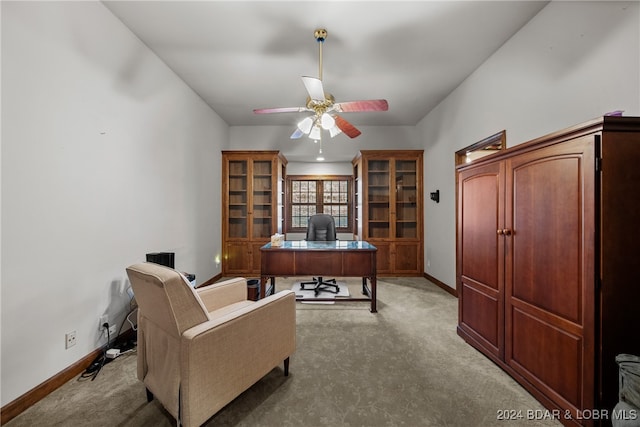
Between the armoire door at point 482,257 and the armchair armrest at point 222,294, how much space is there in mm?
2074

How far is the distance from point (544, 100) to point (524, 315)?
185 centimetres

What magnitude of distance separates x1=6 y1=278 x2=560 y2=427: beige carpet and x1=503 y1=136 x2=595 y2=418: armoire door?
29 centimetres

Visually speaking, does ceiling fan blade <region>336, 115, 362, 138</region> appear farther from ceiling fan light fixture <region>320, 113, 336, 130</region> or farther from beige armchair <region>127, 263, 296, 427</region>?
beige armchair <region>127, 263, 296, 427</region>

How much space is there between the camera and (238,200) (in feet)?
16.0

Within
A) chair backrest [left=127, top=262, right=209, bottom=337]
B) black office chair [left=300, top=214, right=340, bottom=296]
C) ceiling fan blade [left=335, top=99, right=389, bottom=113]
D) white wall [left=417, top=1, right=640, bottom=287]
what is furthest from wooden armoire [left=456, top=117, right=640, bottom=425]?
black office chair [left=300, top=214, right=340, bottom=296]

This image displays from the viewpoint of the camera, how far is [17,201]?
4.96 ft

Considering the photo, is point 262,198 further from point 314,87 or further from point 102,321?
point 102,321

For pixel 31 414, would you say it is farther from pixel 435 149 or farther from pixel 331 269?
pixel 435 149

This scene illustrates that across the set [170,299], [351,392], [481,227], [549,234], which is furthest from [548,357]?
[170,299]

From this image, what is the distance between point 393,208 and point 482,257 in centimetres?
268

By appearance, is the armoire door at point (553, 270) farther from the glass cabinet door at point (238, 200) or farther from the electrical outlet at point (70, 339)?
the glass cabinet door at point (238, 200)

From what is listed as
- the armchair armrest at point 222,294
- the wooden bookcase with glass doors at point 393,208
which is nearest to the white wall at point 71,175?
the armchair armrest at point 222,294

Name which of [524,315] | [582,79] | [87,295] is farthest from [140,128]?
[582,79]

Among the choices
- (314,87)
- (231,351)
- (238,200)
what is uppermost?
(314,87)
